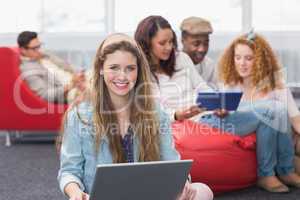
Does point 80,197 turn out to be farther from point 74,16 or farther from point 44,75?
point 74,16

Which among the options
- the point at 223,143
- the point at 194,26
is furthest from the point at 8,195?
the point at 194,26

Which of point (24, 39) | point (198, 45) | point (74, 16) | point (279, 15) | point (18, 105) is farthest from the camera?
point (74, 16)

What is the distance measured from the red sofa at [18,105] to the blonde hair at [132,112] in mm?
2619

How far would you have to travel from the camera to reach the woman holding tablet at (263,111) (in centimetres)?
305

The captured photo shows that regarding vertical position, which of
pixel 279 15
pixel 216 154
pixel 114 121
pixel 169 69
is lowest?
pixel 216 154

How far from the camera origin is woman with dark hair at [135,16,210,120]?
301 cm

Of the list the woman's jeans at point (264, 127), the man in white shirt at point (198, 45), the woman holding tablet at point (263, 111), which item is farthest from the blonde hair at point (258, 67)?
the man in white shirt at point (198, 45)

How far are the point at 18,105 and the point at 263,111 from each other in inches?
84.5

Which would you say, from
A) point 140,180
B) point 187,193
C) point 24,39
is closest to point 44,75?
point 24,39

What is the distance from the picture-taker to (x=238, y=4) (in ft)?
20.1

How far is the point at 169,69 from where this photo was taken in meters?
3.12

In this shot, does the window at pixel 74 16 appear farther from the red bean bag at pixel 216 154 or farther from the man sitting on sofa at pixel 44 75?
the red bean bag at pixel 216 154

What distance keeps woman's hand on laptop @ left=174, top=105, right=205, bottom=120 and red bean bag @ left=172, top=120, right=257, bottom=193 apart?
1.9 inches

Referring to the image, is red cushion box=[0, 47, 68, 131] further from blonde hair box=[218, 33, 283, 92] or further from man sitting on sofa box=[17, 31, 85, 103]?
blonde hair box=[218, 33, 283, 92]
